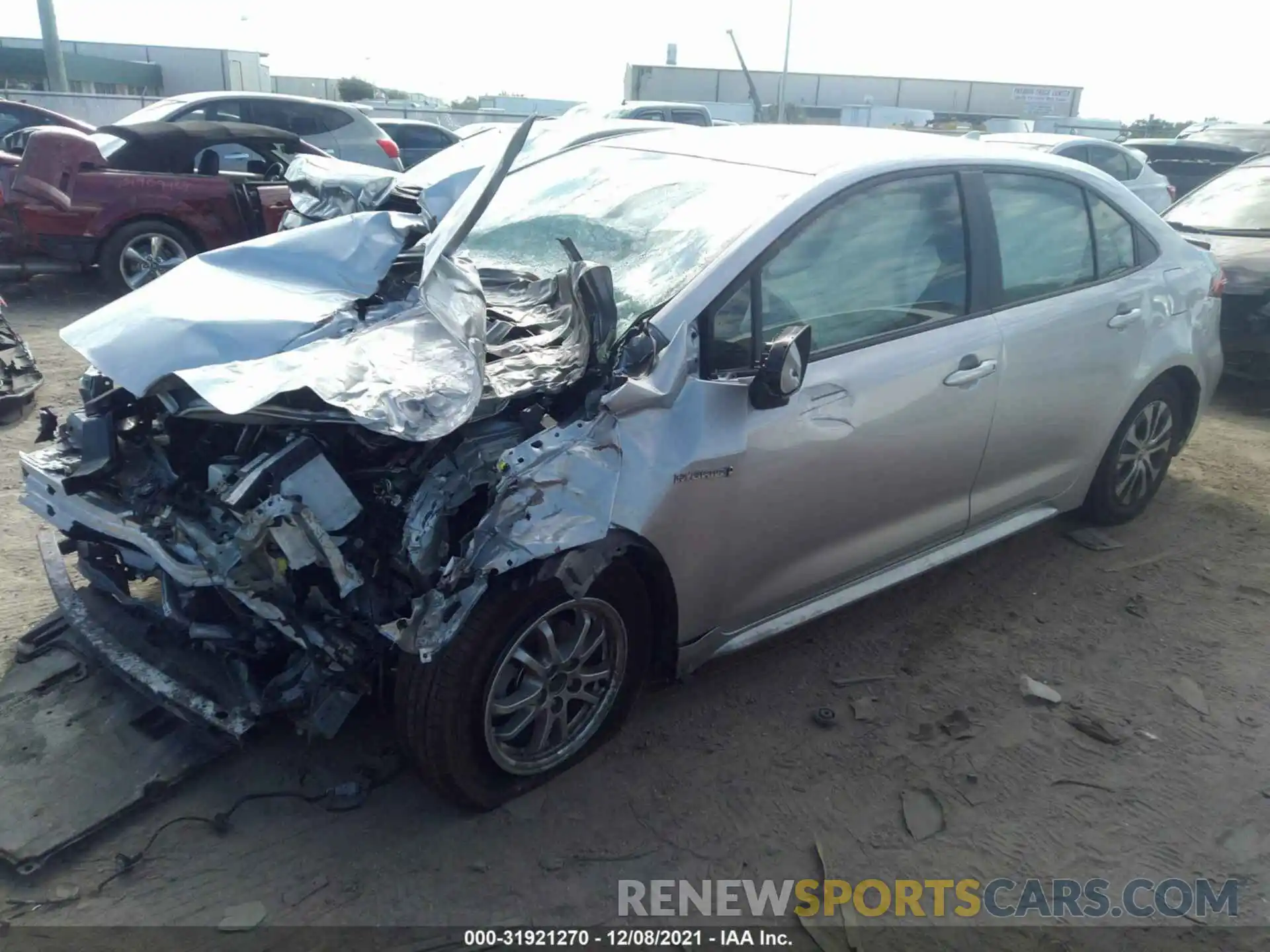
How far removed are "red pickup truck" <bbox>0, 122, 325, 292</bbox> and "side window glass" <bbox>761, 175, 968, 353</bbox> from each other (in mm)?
6332

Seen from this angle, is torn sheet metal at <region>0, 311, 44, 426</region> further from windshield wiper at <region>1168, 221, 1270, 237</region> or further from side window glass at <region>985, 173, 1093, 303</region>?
windshield wiper at <region>1168, 221, 1270, 237</region>

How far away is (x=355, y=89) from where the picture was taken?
52.2 meters

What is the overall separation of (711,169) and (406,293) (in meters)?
1.18

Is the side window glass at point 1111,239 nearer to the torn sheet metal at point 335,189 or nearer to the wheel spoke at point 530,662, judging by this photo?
the wheel spoke at point 530,662

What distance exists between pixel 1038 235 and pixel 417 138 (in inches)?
488

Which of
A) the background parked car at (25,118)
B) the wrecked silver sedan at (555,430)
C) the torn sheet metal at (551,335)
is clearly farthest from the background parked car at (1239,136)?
the background parked car at (25,118)

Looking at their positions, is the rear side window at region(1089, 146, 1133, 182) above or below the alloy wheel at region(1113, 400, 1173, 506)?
above

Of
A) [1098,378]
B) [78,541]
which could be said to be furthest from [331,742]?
[1098,378]

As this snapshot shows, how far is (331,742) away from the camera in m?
3.02

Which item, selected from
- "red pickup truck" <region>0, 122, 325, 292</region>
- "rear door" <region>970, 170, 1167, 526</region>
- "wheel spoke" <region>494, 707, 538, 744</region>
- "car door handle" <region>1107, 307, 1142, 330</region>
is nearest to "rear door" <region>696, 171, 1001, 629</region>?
"rear door" <region>970, 170, 1167, 526</region>

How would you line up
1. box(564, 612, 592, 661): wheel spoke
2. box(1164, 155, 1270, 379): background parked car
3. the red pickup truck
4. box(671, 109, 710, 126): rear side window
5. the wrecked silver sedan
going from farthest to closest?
1. box(671, 109, 710, 126): rear side window
2. the red pickup truck
3. box(1164, 155, 1270, 379): background parked car
4. box(564, 612, 592, 661): wheel spoke
5. the wrecked silver sedan

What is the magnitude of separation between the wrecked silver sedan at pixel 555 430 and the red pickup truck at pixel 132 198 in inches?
211

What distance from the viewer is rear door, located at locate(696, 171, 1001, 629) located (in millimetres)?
2896

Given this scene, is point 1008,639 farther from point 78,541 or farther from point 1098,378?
point 78,541
